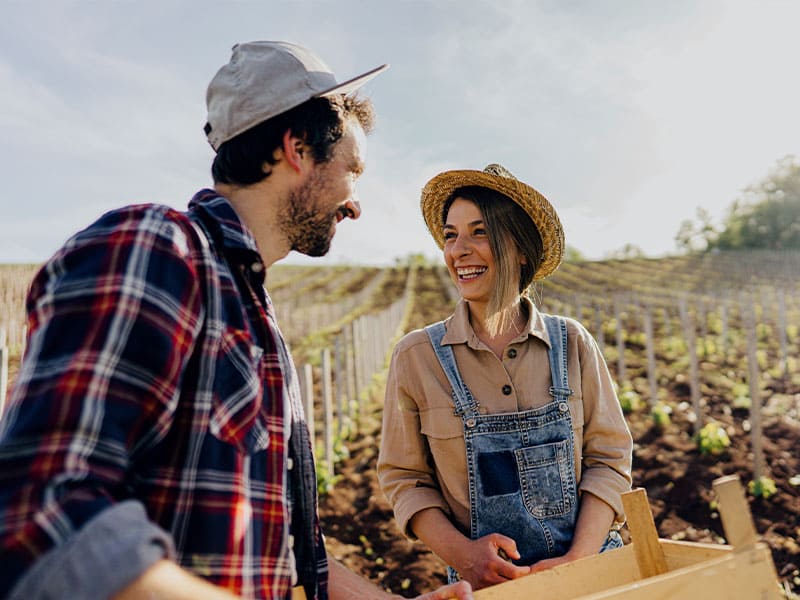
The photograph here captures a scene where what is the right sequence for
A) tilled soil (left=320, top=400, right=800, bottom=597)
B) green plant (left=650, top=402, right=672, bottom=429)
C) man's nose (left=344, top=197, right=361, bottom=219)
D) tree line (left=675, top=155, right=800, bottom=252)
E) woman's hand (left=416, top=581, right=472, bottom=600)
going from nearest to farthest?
woman's hand (left=416, top=581, right=472, bottom=600) < man's nose (left=344, top=197, right=361, bottom=219) < tilled soil (left=320, top=400, right=800, bottom=597) < green plant (left=650, top=402, right=672, bottom=429) < tree line (left=675, top=155, right=800, bottom=252)

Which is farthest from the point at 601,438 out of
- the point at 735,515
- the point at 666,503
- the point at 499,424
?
the point at 666,503

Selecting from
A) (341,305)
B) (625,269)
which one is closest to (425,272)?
(625,269)

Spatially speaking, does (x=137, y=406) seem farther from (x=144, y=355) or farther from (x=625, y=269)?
(x=625, y=269)

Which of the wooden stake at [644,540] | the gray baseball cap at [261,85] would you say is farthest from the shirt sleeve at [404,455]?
the gray baseball cap at [261,85]

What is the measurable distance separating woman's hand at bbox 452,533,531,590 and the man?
46 cm

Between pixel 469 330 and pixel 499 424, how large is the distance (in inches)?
12.9

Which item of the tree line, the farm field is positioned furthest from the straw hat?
the tree line

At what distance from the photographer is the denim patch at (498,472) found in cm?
199

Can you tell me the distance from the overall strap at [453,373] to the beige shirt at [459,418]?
2 centimetres

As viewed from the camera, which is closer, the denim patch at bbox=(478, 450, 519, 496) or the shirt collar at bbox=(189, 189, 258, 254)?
the shirt collar at bbox=(189, 189, 258, 254)

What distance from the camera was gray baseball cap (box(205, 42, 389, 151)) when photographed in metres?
1.34

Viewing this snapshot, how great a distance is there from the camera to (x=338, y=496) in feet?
20.2

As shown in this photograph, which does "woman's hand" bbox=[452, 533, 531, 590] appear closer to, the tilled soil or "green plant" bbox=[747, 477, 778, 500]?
the tilled soil

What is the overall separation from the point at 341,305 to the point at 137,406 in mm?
25776
